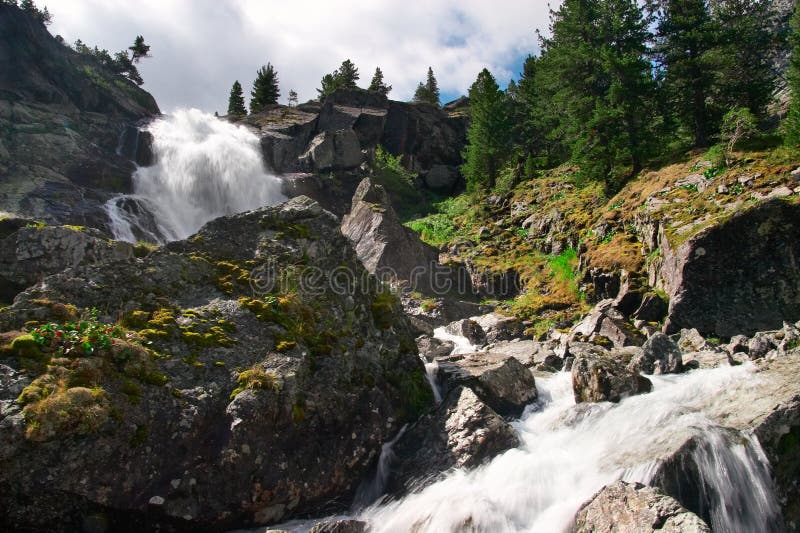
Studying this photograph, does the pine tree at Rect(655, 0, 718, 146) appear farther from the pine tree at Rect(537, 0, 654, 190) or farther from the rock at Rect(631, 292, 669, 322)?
the rock at Rect(631, 292, 669, 322)

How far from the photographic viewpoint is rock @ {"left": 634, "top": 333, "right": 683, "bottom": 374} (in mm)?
10406

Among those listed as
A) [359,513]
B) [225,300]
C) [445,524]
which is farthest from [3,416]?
[445,524]

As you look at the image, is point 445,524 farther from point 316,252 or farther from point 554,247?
point 554,247

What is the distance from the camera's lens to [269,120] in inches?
1964

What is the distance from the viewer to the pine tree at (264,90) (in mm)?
62344

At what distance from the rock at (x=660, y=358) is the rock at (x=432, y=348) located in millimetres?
5467

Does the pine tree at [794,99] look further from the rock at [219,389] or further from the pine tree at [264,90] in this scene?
the pine tree at [264,90]

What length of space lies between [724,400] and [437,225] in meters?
29.4

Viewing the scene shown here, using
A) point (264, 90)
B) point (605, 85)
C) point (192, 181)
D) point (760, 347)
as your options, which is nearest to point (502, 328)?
point (760, 347)

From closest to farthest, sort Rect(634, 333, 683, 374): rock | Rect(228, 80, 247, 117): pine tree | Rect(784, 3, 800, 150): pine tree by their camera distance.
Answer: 1. Rect(634, 333, 683, 374): rock
2. Rect(784, 3, 800, 150): pine tree
3. Rect(228, 80, 247, 117): pine tree

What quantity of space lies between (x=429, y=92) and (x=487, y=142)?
40.7 meters

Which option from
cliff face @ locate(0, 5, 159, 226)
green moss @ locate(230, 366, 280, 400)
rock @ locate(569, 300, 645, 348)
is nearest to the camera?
green moss @ locate(230, 366, 280, 400)

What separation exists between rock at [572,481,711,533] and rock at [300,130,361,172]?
40928mm

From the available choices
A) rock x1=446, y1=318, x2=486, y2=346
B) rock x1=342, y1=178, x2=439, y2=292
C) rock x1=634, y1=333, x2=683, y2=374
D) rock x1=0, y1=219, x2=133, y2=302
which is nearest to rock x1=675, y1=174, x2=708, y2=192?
rock x1=446, y1=318, x2=486, y2=346
